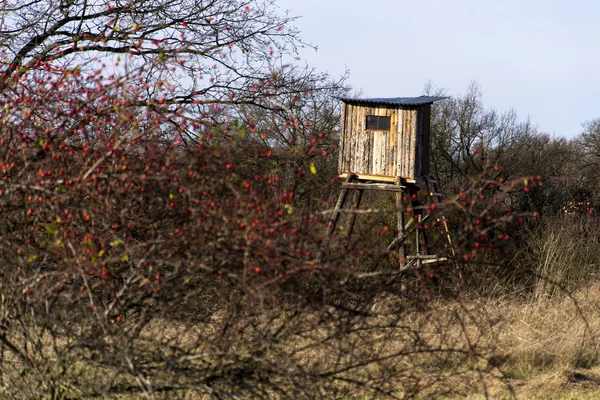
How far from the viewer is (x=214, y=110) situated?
1028cm

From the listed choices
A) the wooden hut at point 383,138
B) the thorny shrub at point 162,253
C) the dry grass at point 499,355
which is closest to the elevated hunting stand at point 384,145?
the wooden hut at point 383,138

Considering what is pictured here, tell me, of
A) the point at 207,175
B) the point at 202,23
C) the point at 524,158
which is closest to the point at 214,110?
the point at 202,23

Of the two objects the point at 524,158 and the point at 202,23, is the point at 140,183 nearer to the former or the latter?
the point at 202,23

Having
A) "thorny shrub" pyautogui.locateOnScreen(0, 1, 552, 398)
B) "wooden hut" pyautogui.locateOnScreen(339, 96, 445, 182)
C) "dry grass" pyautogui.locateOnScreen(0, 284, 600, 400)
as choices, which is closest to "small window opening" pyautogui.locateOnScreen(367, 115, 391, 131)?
"wooden hut" pyautogui.locateOnScreen(339, 96, 445, 182)

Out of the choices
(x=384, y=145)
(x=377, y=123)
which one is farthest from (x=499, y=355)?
(x=377, y=123)

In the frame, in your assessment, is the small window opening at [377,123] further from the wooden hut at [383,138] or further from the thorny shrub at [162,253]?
the thorny shrub at [162,253]

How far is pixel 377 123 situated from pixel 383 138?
343mm

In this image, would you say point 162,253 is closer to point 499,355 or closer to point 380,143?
point 499,355

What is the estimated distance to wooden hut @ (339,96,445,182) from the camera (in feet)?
52.1

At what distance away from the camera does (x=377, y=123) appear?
16188 millimetres

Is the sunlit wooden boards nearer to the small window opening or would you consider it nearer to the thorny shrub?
the small window opening

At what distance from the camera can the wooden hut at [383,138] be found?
1588cm

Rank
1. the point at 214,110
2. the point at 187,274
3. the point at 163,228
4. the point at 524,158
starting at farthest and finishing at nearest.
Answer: the point at 524,158, the point at 214,110, the point at 163,228, the point at 187,274

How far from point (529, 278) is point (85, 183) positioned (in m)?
12.3
